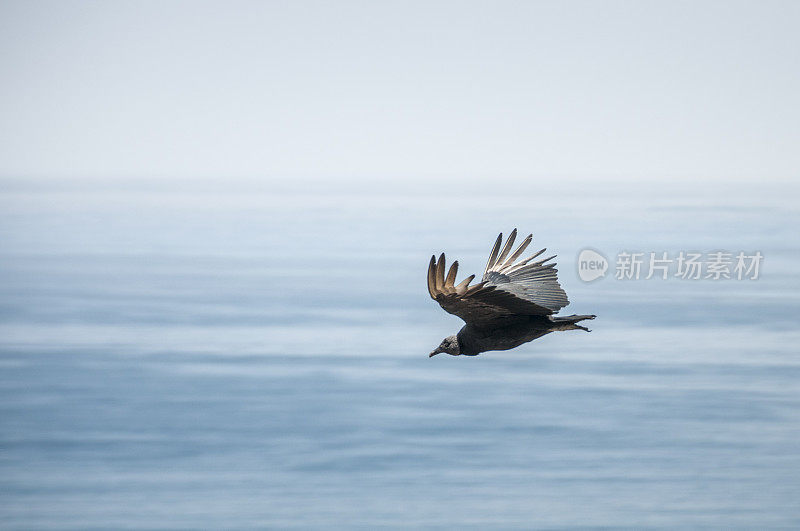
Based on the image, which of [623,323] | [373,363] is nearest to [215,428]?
[373,363]

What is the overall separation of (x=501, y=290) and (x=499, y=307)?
0.67 feet

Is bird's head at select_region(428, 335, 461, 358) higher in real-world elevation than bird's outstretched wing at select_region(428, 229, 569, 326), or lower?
lower

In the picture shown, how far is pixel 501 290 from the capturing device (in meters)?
8.50

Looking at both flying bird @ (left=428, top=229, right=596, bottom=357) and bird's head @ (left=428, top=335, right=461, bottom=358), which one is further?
bird's head @ (left=428, top=335, right=461, bottom=358)

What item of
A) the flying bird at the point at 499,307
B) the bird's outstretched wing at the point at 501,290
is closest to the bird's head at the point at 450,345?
the flying bird at the point at 499,307

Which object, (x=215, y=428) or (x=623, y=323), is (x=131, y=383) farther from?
(x=623, y=323)

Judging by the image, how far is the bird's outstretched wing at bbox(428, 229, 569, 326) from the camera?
794 centimetres

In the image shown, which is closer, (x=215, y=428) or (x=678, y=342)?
(x=215, y=428)

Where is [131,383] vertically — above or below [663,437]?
above

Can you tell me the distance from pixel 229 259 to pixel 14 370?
7009 centimetres


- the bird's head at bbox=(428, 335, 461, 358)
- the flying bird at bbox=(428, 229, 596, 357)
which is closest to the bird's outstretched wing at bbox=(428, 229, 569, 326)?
the flying bird at bbox=(428, 229, 596, 357)

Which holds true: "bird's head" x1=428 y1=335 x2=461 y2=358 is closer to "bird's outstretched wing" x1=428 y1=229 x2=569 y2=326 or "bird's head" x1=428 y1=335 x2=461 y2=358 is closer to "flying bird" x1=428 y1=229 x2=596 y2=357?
"flying bird" x1=428 y1=229 x2=596 y2=357

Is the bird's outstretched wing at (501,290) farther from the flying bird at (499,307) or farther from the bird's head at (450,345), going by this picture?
the bird's head at (450,345)

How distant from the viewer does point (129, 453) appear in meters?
83.2
